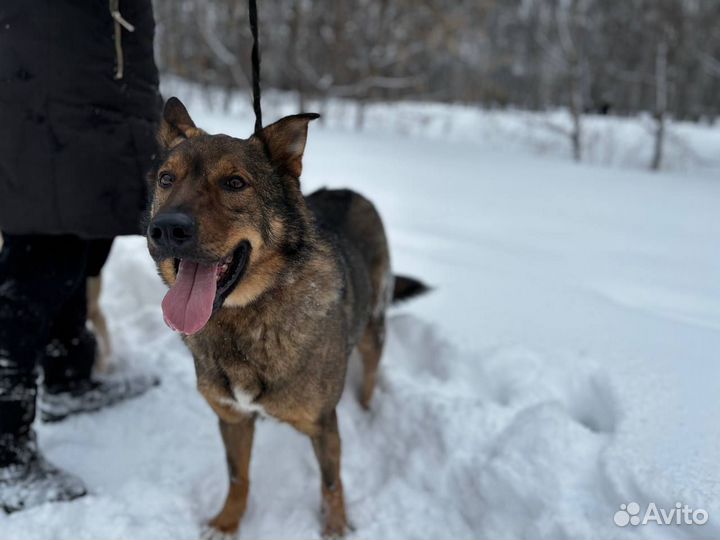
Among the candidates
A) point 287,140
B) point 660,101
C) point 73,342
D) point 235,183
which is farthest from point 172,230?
point 660,101

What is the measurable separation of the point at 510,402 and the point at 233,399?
4.72ft

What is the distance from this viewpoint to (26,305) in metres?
2.07

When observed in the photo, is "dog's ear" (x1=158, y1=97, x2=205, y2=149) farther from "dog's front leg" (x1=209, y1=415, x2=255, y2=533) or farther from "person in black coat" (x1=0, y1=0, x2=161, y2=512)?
"dog's front leg" (x1=209, y1=415, x2=255, y2=533)

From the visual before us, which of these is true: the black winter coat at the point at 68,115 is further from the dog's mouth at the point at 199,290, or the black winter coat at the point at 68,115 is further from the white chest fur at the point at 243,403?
the white chest fur at the point at 243,403

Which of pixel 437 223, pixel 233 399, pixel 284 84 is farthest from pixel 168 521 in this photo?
pixel 284 84

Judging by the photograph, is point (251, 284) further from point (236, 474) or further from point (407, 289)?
point (407, 289)

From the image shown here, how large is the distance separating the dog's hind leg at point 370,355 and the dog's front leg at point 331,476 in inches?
28.6

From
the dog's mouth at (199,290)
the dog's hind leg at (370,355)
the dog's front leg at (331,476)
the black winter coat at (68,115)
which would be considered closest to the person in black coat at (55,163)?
the black winter coat at (68,115)

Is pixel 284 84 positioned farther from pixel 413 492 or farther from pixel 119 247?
pixel 413 492

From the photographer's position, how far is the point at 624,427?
2311 millimetres

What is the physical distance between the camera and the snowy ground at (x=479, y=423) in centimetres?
210

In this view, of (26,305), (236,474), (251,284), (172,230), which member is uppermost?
(172,230)

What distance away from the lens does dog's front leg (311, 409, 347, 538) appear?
6.88 ft

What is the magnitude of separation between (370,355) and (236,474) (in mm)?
988
